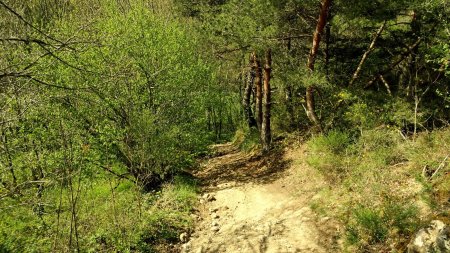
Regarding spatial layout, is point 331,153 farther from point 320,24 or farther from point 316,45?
point 320,24

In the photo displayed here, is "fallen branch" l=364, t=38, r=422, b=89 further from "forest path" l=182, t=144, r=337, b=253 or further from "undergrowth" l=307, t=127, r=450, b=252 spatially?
"forest path" l=182, t=144, r=337, b=253

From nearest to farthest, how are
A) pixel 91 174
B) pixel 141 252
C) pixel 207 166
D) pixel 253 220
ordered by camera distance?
pixel 141 252
pixel 253 220
pixel 91 174
pixel 207 166

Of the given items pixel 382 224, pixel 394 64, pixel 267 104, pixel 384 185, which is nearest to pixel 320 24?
pixel 394 64

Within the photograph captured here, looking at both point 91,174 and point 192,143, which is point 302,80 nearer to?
point 192,143

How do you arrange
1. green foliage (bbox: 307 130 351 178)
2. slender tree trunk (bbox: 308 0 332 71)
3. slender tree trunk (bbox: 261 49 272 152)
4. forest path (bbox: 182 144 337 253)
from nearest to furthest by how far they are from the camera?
Result: forest path (bbox: 182 144 337 253) < green foliage (bbox: 307 130 351 178) < slender tree trunk (bbox: 308 0 332 71) < slender tree trunk (bbox: 261 49 272 152)

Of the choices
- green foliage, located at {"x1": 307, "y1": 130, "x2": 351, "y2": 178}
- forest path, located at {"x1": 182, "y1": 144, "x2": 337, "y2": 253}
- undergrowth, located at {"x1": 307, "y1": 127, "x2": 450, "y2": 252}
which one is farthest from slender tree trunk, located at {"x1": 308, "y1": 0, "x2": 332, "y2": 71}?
forest path, located at {"x1": 182, "y1": 144, "x2": 337, "y2": 253}

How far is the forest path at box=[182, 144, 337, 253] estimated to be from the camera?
7.13 metres

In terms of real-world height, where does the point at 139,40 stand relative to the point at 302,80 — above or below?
above

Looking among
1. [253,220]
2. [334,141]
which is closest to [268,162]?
[334,141]

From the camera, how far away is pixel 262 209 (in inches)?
373

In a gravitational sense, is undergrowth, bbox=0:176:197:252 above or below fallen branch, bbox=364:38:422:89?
below

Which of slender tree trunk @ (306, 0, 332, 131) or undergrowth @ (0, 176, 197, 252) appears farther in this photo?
slender tree trunk @ (306, 0, 332, 131)

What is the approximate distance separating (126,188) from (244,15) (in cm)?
709

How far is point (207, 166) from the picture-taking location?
53.5ft
